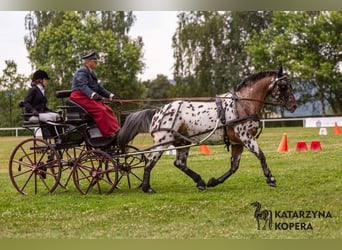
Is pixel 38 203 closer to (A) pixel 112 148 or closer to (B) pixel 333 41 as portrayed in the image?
(A) pixel 112 148

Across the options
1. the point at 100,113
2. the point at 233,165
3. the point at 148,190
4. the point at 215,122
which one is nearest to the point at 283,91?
the point at 215,122

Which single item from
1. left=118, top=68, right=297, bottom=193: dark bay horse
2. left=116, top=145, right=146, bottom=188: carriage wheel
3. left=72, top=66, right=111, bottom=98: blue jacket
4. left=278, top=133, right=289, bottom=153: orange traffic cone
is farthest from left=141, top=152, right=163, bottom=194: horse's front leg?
left=278, top=133, right=289, bottom=153: orange traffic cone

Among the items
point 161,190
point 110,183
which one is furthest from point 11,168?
point 161,190

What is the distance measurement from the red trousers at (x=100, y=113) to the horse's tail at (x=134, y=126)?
0.30 ft

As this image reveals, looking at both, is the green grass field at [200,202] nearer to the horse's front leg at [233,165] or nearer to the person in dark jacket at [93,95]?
the horse's front leg at [233,165]

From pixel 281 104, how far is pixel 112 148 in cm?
155

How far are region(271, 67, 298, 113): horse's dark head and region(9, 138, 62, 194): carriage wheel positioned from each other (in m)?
1.99

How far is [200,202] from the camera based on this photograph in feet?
20.2

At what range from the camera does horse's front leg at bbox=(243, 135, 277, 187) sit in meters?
6.28

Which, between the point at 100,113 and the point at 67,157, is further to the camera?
the point at 67,157

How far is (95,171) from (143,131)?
0.55m

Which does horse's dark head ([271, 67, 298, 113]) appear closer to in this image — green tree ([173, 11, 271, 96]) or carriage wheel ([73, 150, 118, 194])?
green tree ([173, 11, 271, 96])

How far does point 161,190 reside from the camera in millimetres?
6465

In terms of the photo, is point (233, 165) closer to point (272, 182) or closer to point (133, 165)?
point (272, 182)
